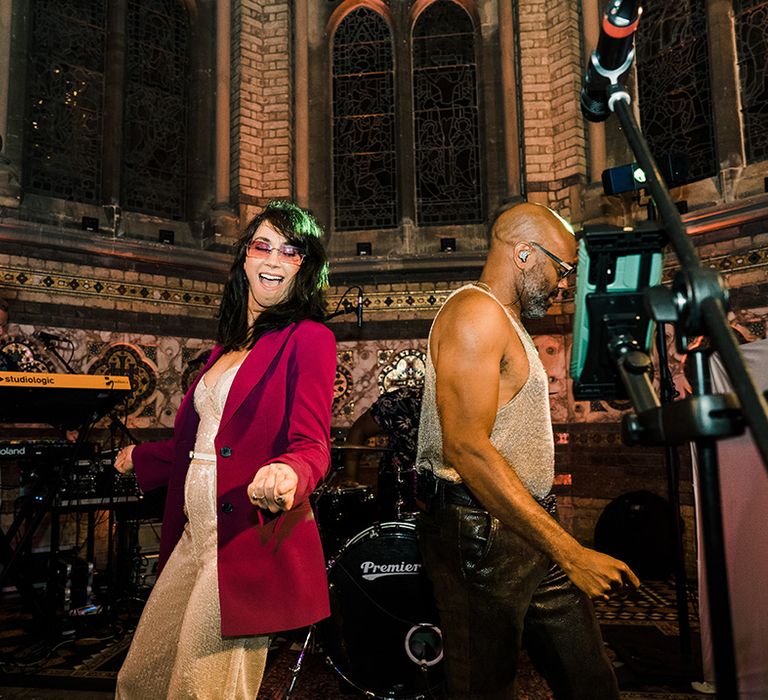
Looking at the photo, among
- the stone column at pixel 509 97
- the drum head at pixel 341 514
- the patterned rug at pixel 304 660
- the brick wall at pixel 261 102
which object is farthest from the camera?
the brick wall at pixel 261 102

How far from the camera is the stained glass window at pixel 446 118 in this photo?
966 cm

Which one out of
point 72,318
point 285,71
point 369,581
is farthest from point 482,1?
point 369,581

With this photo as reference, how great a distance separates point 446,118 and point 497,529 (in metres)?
8.81

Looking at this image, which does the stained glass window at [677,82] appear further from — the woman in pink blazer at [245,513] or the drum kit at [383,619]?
the woman in pink blazer at [245,513]

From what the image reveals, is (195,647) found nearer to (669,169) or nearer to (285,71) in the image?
(669,169)

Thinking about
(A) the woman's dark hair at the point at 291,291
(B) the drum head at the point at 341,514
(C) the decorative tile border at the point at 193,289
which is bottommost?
(B) the drum head at the point at 341,514

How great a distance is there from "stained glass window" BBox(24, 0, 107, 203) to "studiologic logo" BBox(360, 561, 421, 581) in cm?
684

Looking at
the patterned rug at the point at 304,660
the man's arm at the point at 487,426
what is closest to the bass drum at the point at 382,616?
the patterned rug at the point at 304,660

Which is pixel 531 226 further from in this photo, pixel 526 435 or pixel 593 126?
pixel 593 126

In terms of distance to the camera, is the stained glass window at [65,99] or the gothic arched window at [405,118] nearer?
the stained glass window at [65,99]

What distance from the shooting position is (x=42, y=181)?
26.9 ft

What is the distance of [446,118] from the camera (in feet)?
32.2

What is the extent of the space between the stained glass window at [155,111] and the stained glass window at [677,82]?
251 inches

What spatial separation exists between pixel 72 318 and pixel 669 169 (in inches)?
290
